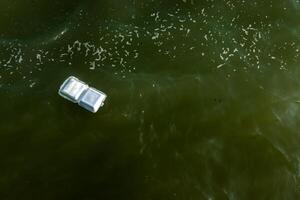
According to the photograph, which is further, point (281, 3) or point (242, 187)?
point (281, 3)

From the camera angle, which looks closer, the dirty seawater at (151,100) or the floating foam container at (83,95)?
the dirty seawater at (151,100)

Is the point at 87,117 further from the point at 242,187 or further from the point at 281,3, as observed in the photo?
the point at 281,3

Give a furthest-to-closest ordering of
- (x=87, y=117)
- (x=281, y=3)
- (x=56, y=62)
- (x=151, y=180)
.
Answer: (x=281, y=3), (x=56, y=62), (x=87, y=117), (x=151, y=180)

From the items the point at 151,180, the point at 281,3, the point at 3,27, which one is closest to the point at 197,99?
the point at 151,180

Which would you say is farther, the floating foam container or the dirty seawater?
the floating foam container

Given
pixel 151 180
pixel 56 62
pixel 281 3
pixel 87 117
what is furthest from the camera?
pixel 281 3
